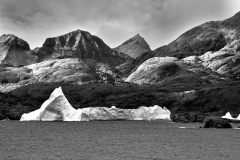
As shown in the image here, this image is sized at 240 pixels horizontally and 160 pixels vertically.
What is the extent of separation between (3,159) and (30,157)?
13.5 ft

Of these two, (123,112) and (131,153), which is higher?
(123,112)

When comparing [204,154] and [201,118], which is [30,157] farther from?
[201,118]

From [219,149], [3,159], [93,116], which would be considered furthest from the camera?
[93,116]

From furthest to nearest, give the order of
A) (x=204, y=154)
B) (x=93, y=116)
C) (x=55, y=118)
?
(x=93, y=116) < (x=55, y=118) < (x=204, y=154)

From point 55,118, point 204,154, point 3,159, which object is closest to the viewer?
point 3,159

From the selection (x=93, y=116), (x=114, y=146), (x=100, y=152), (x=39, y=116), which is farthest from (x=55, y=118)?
(x=100, y=152)

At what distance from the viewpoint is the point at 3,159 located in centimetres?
5666

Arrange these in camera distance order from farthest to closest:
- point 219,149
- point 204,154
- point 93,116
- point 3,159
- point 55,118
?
point 93,116 < point 55,118 < point 219,149 < point 204,154 < point 3,159

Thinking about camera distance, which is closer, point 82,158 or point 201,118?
point 82,158

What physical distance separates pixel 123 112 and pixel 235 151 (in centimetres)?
12564

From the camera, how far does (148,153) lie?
216 ft

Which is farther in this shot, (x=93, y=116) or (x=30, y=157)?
(x=93, y=116)

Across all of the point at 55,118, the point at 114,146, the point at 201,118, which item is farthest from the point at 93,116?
the point at 114,146

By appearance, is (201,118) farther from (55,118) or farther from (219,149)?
(219,149)
